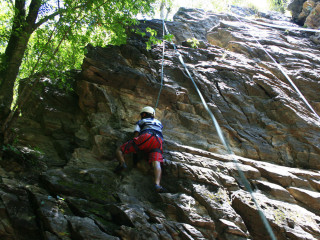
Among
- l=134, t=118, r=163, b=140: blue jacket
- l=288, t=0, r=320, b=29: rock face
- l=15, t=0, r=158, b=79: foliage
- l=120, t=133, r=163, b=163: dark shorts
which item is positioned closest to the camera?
l=120, t=133, r=163, b=163: dark shorts

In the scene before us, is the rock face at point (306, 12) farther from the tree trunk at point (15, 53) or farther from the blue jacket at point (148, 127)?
the tree trunk at point (15, 53)

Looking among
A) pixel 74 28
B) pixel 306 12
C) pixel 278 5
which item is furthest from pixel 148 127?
pixel 278 5

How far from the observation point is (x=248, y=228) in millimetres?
4629

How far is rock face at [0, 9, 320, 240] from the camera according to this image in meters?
3.78

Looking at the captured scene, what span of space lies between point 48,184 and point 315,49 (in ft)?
48.5

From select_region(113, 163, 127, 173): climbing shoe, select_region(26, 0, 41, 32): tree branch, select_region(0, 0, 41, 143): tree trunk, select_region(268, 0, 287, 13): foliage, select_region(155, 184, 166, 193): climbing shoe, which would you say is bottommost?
select_region(155, 184, 166, 193): climbing shoe

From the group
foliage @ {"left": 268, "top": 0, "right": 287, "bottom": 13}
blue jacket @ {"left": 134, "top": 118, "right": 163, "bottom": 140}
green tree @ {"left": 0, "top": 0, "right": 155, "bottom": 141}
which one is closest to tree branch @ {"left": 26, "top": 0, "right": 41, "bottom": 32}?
green tree @ {"left": 0, "top": 0, "right": 155, "bottom": 141}

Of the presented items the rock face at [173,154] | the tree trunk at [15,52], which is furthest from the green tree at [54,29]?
the rock face at [173,154]

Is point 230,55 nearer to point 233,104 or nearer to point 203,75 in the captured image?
point 203,75

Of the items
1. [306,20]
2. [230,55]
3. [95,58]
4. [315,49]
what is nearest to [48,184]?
[95,58]

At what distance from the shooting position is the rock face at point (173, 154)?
378 cm

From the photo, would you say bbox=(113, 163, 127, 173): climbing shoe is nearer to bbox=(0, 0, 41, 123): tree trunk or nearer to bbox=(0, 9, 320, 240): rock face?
bbox=(0, 9, 320, 240): rock face

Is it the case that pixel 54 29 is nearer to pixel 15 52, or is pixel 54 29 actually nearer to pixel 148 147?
pixel 15 52

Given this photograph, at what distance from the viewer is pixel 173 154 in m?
5.80
